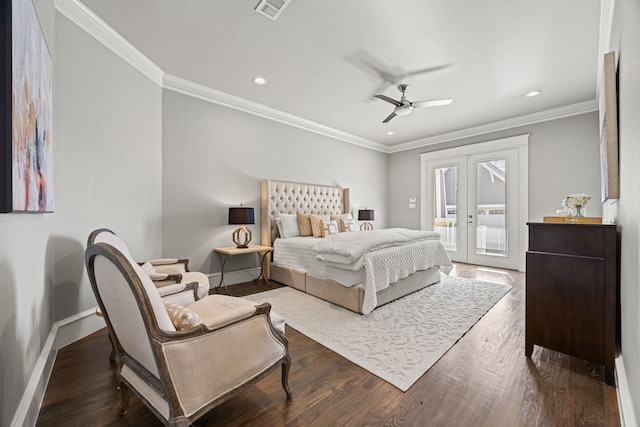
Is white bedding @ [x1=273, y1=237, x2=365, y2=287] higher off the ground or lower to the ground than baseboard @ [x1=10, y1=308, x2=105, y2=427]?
higher

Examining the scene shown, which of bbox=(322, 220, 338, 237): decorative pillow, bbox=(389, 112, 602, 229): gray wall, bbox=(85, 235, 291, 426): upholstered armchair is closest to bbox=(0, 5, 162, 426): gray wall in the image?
bbox=(85, 235, 291, 426): upholstered armchair

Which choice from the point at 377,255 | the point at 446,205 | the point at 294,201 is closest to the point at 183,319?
the point at 377,255

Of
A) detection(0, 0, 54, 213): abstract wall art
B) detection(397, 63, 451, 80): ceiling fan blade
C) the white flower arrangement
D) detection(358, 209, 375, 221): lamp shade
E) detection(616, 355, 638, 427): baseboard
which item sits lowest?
detection(616, 355, 638, 427): baseboard

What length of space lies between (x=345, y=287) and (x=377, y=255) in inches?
20.7

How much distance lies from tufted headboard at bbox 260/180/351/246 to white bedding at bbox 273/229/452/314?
606mm

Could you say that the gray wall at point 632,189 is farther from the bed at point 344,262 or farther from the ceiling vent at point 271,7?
the ceiling vent at point 271,7

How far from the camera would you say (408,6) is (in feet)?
7.43

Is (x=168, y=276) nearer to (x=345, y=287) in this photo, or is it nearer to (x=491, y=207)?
(x=345, y=287)

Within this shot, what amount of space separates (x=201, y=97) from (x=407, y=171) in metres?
4.99

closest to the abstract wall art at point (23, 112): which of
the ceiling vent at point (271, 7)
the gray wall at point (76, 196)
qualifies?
the gray wall at point (76, 196)

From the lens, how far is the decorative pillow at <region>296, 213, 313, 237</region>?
14.7ft

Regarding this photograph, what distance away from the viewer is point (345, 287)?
3.04 m

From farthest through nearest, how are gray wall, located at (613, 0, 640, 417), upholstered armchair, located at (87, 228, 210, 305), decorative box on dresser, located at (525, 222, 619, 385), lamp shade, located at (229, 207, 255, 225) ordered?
1. lamp shade, located at (229, 207, 255, 225)
2. upholstered armchair, located at (87, 228, 210, 305)
3. decorative box on dresser, located at (525, 222, 619, 385)
4. gray wall, located at (613, 0, 640, 417)

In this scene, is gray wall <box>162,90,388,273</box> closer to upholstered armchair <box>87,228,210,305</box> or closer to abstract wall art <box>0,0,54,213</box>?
upholstered armchair <box>87,228,210,305</box>
